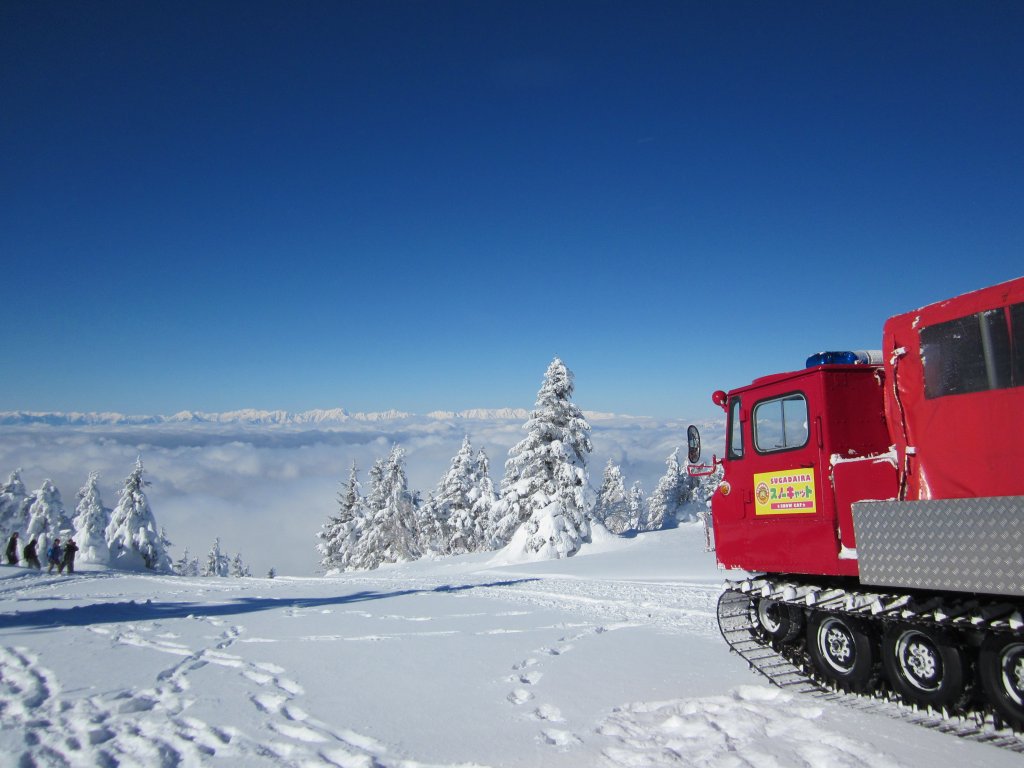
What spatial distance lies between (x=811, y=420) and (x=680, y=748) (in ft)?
12.0

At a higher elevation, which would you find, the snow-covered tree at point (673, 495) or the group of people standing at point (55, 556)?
the snow-covered tree at point (673, 495)

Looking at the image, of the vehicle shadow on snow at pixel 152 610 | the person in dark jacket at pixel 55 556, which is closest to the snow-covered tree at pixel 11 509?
the person in dark jacket at pixel 55 556

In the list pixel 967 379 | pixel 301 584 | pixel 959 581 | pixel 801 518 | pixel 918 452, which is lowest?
pixel 301 584

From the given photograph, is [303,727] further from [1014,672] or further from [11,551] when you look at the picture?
[11,551]

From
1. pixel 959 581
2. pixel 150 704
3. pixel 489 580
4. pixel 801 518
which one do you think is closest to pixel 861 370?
pixel 801 518

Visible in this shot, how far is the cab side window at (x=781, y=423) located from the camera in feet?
23.0

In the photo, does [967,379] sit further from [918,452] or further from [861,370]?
[861,370]

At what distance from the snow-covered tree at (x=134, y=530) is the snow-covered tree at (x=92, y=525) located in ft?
1.81

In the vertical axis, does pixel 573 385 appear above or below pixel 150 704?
above

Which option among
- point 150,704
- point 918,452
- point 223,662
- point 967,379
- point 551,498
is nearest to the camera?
point 967,379

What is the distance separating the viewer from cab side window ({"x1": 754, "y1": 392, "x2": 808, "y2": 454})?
7000 millimetres

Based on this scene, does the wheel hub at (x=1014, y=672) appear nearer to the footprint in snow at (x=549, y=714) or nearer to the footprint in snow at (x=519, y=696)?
the footprint in snow at (x=549, y=714)

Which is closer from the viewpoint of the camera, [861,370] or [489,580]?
[861,370]

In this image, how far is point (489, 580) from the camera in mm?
21359
